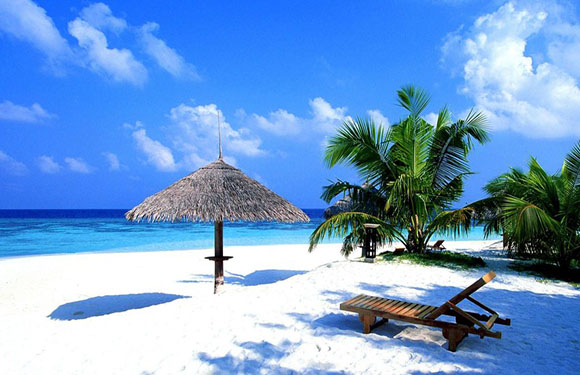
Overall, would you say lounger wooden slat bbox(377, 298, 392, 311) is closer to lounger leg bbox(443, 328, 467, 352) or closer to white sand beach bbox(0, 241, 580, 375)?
white sand beach bbox(0, 241, 580, 375)

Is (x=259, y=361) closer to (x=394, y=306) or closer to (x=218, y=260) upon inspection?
(x=394, y=306)

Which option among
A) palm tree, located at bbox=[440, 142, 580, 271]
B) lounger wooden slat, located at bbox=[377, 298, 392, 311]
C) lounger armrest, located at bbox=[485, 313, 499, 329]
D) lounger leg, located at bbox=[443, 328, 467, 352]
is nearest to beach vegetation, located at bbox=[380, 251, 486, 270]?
palm tree, located at bbox=[440, 142, 580, 271]

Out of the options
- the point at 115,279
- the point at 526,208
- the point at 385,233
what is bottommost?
the point at 115,279

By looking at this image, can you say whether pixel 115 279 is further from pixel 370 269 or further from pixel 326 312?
pixel 326 312

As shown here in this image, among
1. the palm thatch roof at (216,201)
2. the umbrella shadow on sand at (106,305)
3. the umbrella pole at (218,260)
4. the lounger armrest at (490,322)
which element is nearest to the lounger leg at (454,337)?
the lounger armrest at (490,322)

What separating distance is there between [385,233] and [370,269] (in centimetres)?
161

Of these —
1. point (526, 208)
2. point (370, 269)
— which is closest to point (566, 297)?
point (526, 208)

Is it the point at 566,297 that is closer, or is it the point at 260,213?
the point at 566,297

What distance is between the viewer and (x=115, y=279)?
10.0 metres

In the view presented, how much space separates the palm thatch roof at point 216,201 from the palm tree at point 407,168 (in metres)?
2.04

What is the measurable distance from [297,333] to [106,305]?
203 inches

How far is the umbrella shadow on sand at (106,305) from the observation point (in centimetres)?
677

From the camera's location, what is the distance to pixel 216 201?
6953 mm

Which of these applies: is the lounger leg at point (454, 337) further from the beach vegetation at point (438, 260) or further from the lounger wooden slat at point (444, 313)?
the beach vegetation at point (438, 260)
